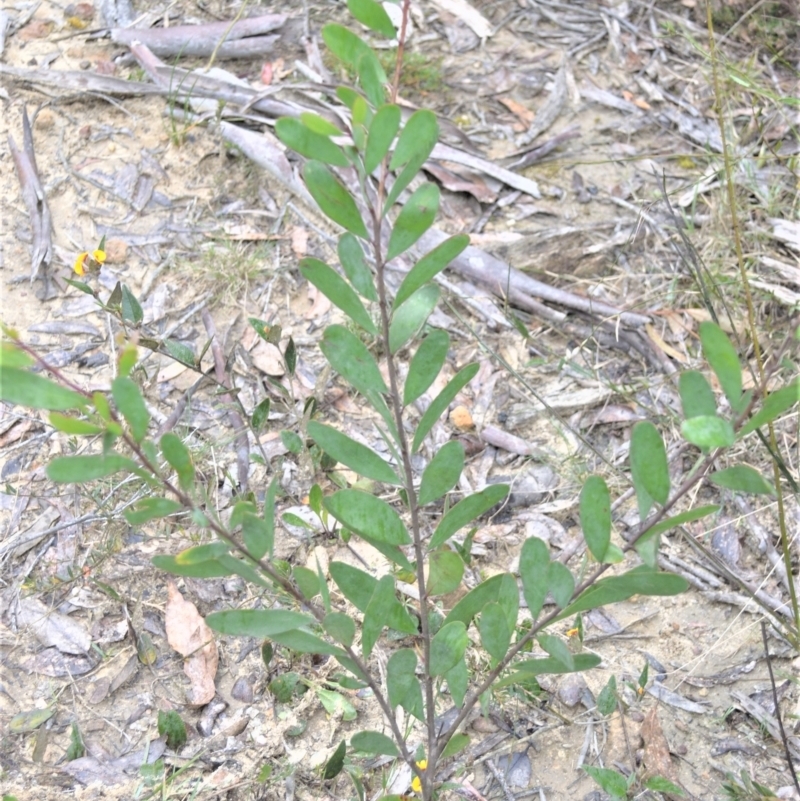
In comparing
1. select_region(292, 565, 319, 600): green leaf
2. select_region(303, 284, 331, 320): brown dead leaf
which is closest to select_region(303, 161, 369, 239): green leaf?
select_region(292, 565, 319, 600): green leaf

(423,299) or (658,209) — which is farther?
(658,209)

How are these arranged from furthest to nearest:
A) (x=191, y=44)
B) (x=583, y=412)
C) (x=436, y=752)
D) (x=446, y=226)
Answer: (x=191, y=44), (x=446, y=226), (x=583, y=412), (x=436, y=752)

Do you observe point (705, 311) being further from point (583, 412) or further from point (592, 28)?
point (592, 28)

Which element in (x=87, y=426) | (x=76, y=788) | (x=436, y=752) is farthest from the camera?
(x=76, y=788)

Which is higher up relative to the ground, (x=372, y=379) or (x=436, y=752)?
(x=372, y=379)

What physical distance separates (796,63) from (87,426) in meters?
3.65

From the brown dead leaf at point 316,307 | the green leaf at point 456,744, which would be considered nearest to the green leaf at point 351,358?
the green leaf at point 456,744

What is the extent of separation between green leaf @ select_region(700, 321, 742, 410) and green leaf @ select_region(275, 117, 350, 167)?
17.5 inches

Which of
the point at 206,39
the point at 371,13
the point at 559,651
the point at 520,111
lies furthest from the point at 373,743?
the point at 206,39

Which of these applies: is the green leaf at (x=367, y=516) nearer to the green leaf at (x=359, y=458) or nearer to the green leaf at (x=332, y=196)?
the green leaf at (x=359, y=458)

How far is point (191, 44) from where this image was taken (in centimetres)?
329

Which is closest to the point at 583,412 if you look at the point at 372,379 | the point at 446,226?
the point at 446,226

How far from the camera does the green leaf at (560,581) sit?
4.00 ft

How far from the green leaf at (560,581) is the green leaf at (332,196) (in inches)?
20.9
